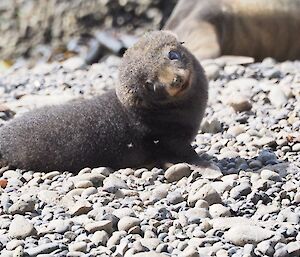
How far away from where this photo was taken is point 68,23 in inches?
430

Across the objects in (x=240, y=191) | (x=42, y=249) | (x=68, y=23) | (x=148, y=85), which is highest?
(x=148, y=85)

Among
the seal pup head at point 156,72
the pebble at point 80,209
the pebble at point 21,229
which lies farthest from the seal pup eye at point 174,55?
the pebble at point 21,229

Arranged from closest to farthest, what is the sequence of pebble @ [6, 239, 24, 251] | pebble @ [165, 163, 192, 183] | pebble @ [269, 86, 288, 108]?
pebble @ [6, 239, 24, 251] < pebble @ [165, 163, 192, 183] < pebble @ [269, 86, 288, 108]

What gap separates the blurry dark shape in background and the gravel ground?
13.0ft

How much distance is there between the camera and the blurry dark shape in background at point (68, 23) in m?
10.5

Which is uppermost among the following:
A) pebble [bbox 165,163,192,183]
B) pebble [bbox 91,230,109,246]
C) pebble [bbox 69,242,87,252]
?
pebble [bbox 69,242,87,252]

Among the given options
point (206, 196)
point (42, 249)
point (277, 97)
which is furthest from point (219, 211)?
point (277, 97)

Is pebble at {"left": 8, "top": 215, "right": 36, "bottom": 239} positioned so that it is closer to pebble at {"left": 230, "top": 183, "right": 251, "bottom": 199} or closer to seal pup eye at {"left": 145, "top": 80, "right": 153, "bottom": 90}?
pebble at {"left": 230, "top": 183, "right": 251, "bottom": 199}

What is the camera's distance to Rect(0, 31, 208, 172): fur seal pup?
5.38 m

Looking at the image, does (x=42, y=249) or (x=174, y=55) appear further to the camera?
(x=174, y=55)

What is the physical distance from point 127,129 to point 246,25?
13.0ft

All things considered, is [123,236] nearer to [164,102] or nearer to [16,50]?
[164,102]

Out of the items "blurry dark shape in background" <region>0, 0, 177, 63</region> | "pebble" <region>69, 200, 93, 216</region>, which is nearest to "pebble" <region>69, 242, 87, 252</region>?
"pebble" <region>69, 200, 93, 216</region>

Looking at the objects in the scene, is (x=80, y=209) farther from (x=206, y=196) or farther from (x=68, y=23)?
(x=68, y=23)
